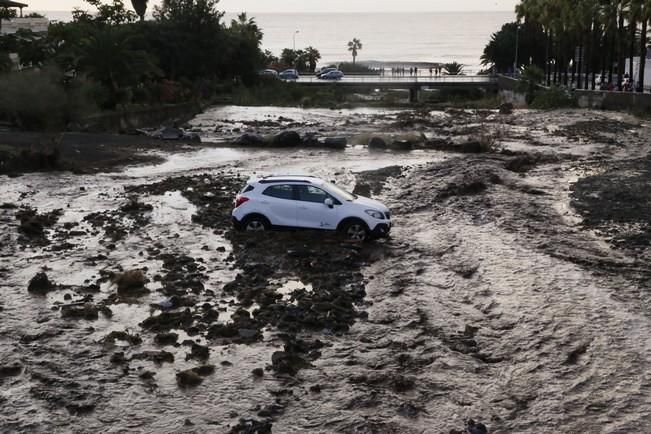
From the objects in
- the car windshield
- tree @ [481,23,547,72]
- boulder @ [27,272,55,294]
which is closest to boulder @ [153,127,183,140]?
the car windshield

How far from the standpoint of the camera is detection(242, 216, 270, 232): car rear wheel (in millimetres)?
21641

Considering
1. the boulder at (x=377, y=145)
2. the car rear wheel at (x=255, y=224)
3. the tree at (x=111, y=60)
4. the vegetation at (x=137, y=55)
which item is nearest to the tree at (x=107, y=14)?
the vegetation at (x=137, y=55)

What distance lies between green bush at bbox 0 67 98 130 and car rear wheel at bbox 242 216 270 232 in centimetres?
2507

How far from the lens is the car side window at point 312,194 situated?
2089 cm

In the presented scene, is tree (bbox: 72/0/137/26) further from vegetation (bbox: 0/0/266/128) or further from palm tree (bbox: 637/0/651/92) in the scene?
palm tree (bbox: 637/0/651/92)

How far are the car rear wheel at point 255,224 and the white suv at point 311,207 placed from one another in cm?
11

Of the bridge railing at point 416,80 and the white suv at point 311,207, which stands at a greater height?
the bridge railing at point 416,80

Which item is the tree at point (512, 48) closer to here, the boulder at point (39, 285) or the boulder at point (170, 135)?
the boulder at point (170, 135)

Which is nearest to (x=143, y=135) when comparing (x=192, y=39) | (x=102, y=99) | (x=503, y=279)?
(x=102, y=99)

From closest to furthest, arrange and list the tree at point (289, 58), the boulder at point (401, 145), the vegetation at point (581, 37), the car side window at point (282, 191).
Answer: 1. the car side window at point (282, 191)
2. the boulder at point (401, 145)
3. the vegetation at point (581, 37)
4. the tree at point (289, 58)

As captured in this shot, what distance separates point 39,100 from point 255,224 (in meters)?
25.5

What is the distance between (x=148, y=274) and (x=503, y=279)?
8.54 meters

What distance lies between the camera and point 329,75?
96.9m

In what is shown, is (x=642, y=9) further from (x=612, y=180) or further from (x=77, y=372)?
(x=77, y=372)
